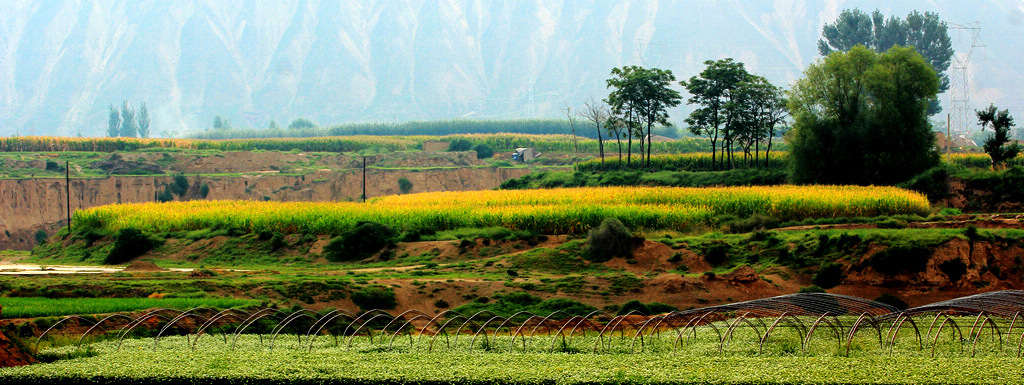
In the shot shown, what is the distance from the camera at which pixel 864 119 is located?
1896 inches

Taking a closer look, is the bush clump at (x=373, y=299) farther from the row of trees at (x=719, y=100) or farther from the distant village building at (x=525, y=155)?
the distant village building at (x=525, y=155)

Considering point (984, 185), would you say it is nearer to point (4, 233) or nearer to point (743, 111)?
point (743, 111)

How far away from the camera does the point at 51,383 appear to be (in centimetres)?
1395

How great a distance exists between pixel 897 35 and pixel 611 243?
84.2 m

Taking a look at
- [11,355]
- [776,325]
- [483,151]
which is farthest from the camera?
[483,151]

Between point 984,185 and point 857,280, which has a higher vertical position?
point 984,185

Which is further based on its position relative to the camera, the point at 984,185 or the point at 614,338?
the point at 984,185

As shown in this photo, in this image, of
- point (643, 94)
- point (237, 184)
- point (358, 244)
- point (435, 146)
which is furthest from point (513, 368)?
point (435, 146)

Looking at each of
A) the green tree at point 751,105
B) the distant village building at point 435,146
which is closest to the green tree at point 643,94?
the green tree at point 751,105

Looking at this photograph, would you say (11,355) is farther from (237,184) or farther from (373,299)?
(237,184)

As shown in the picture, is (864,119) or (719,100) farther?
(719,100)

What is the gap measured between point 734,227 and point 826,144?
1804 centimetres

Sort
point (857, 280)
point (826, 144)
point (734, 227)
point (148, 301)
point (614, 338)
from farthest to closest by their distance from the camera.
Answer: point (826, 144) → point (734, 227) → point (857, 280) → point (148, 301) → point (614, 338)

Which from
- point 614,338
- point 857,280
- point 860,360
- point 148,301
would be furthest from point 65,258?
point 860,360
